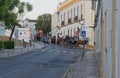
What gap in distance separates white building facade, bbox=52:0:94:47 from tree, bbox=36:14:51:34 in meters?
25.9

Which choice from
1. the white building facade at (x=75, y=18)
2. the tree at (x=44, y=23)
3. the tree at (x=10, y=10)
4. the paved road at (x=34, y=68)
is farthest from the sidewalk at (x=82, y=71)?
the tree at (x=44, y=23)

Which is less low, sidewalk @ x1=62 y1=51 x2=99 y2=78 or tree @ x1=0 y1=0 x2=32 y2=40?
tree @ x1=0 y1=0 x2=32 y2=40

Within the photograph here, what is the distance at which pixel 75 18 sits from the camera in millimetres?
89688

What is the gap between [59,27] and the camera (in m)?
108

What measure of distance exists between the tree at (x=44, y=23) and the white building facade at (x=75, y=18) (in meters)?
25.9

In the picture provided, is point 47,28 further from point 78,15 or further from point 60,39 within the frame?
point 78,15

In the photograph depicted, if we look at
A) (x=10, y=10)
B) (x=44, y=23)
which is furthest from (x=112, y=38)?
(x=44, y=23)

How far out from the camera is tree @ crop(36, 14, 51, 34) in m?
142

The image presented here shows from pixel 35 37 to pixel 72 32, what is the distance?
37867 millimetres

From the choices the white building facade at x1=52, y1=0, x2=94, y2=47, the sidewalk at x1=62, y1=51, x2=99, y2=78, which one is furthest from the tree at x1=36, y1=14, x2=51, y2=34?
the sidewalk at x1=62, y1=51, x2=99, y2=78

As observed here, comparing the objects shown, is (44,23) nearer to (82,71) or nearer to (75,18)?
(75,18)

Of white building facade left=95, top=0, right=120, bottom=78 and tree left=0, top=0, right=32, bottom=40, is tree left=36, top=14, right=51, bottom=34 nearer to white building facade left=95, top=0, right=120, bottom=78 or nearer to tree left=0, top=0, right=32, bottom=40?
tree left=0, top=0, right=32, bottom=40

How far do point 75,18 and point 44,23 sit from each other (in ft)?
177

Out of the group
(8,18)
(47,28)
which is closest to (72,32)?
(8,18)
